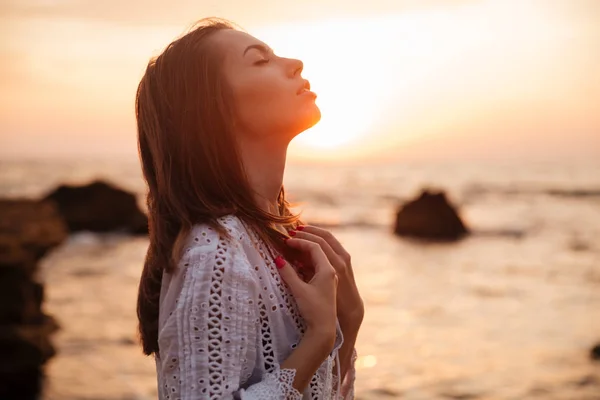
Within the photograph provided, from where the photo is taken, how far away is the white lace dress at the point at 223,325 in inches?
79.0

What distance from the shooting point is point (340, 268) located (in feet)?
7.95

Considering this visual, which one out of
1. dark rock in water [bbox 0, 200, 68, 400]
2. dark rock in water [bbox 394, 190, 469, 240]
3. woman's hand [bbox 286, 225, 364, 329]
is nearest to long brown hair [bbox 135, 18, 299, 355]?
woman's hand [bbox 286, 225, 364, 329]

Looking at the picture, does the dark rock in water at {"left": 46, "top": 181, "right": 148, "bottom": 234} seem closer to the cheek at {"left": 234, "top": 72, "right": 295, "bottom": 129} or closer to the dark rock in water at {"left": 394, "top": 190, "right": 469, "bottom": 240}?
the dark rock in water at {"left": 394, "top": 190, "right": 469, "bottom": 240}

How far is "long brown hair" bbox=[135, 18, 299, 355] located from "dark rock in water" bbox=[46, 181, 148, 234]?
26358mm

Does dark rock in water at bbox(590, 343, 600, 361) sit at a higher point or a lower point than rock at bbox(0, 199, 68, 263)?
lower

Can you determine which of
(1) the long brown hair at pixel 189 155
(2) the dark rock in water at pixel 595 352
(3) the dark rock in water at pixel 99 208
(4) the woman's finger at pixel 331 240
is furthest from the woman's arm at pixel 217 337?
(3) the dark rock in water at pixel 99 208

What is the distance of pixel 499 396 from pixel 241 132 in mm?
8059

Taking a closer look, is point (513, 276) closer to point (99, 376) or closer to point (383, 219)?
point (99, 376)

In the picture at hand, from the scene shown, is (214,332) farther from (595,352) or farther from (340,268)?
(595,352)

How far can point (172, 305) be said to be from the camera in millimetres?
2094

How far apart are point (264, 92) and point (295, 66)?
152mm

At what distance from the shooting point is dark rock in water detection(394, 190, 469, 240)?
2603cm

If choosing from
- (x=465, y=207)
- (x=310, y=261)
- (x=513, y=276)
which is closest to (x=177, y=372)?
(x=310, y=261)

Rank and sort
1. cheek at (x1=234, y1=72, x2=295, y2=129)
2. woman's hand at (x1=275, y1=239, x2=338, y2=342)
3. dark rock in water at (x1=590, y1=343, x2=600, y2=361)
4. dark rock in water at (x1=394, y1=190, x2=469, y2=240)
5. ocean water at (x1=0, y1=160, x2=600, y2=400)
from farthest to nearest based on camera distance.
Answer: dark rock in water at (x1=394, y1=190, x2=469, y2=240), dark rock in water at (x1=590, y1=343, x2=600, y2=361), ocean water at (x1=0, y1=160, x2=600, y2=400), cheek at (x1=234, y1=72, x2=295, y2=129), woman's hand at (x1=275, y1=239, x2=338, y2=342)
